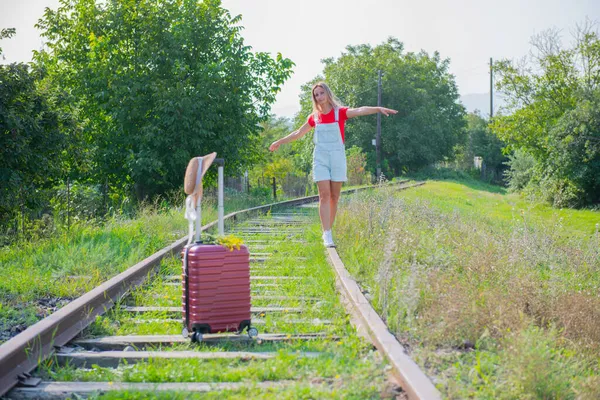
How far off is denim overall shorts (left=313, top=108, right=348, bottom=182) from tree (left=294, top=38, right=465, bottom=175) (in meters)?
43.6

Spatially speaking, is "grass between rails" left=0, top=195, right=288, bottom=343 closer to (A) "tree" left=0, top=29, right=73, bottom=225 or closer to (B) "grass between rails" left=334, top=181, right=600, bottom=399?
(A) "tree" left=0, top=29, right=73, bottom=225

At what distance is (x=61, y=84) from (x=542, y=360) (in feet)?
58.3

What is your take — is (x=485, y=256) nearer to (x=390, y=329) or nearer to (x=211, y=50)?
(x=390, y=329)

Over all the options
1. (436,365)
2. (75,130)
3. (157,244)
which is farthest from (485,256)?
(75,130)

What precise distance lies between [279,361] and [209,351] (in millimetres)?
555

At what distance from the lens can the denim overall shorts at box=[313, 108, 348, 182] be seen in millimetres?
6930

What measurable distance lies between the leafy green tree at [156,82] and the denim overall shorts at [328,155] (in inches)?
387

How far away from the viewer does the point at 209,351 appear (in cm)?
378

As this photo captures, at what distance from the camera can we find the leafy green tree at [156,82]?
16.6m

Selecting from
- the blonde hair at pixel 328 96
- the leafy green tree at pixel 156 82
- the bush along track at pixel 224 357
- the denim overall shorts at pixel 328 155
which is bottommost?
the bush along track at pixel 224 357

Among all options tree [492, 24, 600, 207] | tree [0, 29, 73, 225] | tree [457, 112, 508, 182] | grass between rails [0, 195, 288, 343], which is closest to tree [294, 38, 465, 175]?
tree [457, 112, 508, 182]

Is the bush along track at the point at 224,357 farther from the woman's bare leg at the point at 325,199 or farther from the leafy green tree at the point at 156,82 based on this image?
the leafy green tree at the point at 156,82

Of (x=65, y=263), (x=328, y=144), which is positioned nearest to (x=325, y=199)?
(x=328, y=144)

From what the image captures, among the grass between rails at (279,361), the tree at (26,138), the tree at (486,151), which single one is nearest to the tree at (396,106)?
the tree at (486,151)
